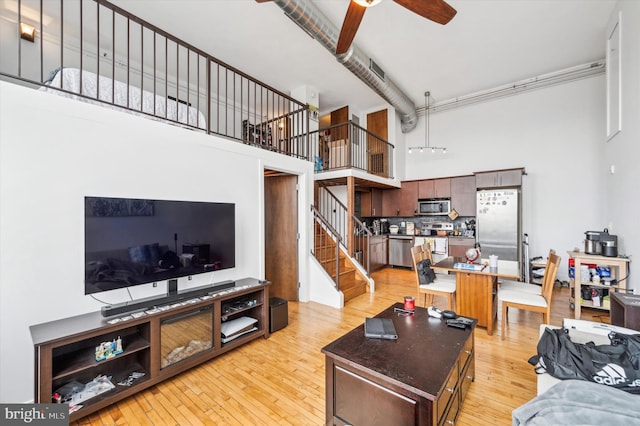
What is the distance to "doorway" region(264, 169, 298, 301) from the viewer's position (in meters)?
4.40

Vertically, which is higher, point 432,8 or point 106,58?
point 106,58

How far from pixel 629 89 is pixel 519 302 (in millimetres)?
2724

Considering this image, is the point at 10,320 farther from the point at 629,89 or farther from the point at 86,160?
the point at 629,89

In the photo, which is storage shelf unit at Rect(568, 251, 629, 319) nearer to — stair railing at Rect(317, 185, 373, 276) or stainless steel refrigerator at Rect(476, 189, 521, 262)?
stainless steel refrigerator at Rect(476, 189, 521, 262)

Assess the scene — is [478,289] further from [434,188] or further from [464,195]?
[434,188]

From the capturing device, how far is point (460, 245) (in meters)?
6.03

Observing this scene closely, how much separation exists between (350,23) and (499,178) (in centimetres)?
466

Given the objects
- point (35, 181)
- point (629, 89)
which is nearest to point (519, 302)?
point (629, 89)

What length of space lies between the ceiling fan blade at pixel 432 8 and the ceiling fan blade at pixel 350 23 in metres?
0.35

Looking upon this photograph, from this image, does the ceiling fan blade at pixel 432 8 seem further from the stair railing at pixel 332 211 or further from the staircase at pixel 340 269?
the stair railing at pixel 332 211

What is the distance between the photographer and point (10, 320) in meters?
1.86

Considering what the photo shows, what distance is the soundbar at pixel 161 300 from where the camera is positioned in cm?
210

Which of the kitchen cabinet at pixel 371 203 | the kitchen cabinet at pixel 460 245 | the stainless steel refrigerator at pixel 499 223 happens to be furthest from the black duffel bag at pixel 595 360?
the kitchen cabinet at pixel 371 203

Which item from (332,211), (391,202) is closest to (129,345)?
(332,211)
